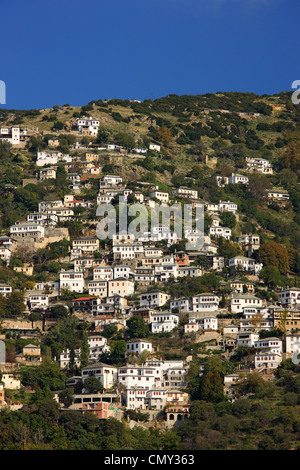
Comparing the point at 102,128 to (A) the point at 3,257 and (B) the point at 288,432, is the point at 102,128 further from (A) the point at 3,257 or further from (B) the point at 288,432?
(B) the point at 288,432

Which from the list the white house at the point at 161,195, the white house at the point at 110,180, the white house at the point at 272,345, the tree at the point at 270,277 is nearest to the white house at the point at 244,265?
the tree at the point at 270,277

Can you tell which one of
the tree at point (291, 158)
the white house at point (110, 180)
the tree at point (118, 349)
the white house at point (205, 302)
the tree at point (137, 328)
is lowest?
the tree at point (118, 349)

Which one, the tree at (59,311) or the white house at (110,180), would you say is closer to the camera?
the tree at (59,311)

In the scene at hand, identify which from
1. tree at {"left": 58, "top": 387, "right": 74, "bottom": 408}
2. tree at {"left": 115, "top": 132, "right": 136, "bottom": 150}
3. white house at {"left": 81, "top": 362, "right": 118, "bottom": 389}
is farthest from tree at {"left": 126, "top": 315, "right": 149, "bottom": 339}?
tree at {"left": 115, "top": 132, "right": 136, "bottom": 150}

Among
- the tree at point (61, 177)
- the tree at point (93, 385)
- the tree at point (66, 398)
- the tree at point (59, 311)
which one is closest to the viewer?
the tree at point (66, 398)

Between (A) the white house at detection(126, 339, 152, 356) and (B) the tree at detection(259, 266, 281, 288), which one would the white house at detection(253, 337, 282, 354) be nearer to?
(A) the white house at detection(126, 339, 152, 356)

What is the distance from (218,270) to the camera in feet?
363

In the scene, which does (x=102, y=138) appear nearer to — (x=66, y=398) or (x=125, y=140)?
(x=125, y=140)

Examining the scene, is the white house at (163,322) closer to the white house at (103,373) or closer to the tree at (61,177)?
the white house at (103,373)

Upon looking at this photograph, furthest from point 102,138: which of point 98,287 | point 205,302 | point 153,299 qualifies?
point 205,302

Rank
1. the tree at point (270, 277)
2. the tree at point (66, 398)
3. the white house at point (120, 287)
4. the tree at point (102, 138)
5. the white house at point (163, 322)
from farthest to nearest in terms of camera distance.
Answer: the tree at point (102, 138), the tree at point (270, 277), the white house at point (120, 287), the white house at point (163, 322), the tree at point (66, 398)

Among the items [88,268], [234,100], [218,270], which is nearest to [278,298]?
[218,270]
